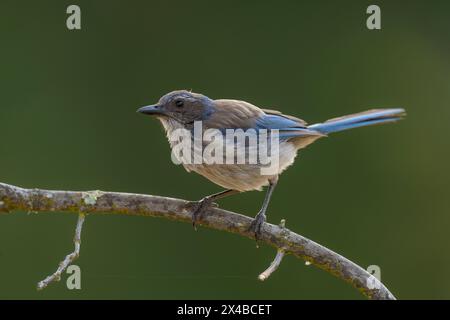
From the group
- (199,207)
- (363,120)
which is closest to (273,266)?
(199,207)

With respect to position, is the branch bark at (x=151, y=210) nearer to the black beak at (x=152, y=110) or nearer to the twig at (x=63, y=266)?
the twig at (x=63, y=266)

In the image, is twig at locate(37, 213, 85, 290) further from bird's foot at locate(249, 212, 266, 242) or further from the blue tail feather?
A: the blue tail feather

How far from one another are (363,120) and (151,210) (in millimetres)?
1832

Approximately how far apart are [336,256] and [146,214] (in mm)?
1159

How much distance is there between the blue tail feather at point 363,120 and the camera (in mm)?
5513

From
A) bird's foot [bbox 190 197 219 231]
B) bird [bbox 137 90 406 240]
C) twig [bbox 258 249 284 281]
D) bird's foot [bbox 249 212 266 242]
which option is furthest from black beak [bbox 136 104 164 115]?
twig [bbox 258 249 284 281]

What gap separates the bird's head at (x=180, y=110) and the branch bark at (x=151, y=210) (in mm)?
839

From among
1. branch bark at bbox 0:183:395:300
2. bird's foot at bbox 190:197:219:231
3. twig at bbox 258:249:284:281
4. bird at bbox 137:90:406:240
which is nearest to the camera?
twig at bbox 258:249:284:281

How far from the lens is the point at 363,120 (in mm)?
5602

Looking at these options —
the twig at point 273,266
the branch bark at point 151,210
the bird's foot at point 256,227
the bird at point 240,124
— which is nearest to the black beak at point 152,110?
the bird at point 240,124

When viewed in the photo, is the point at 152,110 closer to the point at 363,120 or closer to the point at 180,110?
the point at 180,110

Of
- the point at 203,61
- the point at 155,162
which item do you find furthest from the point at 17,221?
the point at 203,61

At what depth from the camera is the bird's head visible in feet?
17.7

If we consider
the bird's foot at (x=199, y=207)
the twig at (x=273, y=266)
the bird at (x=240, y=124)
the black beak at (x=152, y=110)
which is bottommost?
the twig at (x=273, y=266)
